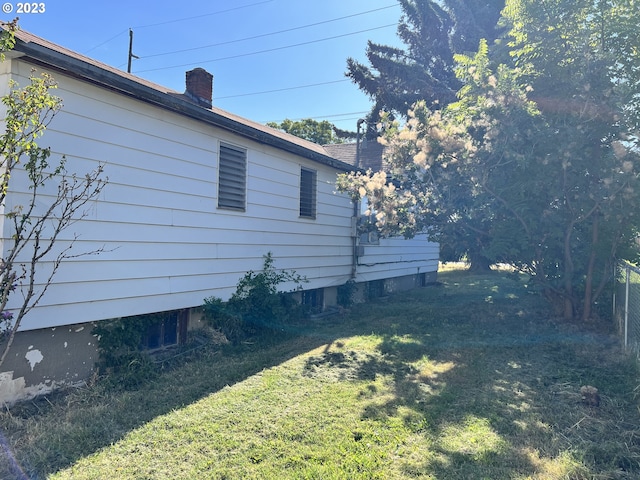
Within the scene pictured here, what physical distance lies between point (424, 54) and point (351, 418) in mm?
21215

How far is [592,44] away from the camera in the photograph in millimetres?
6605

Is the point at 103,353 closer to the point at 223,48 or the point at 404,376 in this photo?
the point at 404,376

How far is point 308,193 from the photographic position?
28.5 feet

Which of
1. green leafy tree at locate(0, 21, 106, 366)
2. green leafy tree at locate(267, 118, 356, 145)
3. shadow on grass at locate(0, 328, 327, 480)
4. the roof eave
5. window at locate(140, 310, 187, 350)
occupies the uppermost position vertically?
green leafy tree at locate(267, 118, 356, 145)

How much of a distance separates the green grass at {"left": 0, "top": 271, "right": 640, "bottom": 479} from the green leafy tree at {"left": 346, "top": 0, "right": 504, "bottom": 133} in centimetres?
1521

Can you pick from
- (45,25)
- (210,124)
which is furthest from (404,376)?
(45,25)

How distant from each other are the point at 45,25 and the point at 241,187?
4928mm

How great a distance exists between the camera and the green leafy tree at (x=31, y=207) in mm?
3152

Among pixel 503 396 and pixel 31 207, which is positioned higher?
pixel 31 207

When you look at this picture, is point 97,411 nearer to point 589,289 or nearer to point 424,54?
point 589,289

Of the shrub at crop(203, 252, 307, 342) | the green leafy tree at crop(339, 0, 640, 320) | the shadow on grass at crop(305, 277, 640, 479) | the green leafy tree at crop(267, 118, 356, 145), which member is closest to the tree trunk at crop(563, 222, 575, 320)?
the green leafy tree at crop(339, 0, 640, 320)

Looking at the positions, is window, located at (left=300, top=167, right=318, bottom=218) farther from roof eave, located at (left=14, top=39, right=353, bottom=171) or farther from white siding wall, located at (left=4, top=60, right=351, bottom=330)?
roof eave, located at (left=14, top=39, right=353, bottom=171)

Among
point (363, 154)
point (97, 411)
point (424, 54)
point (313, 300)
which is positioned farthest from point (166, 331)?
point (424, 54)

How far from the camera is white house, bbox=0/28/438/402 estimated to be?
4191 millimetres
